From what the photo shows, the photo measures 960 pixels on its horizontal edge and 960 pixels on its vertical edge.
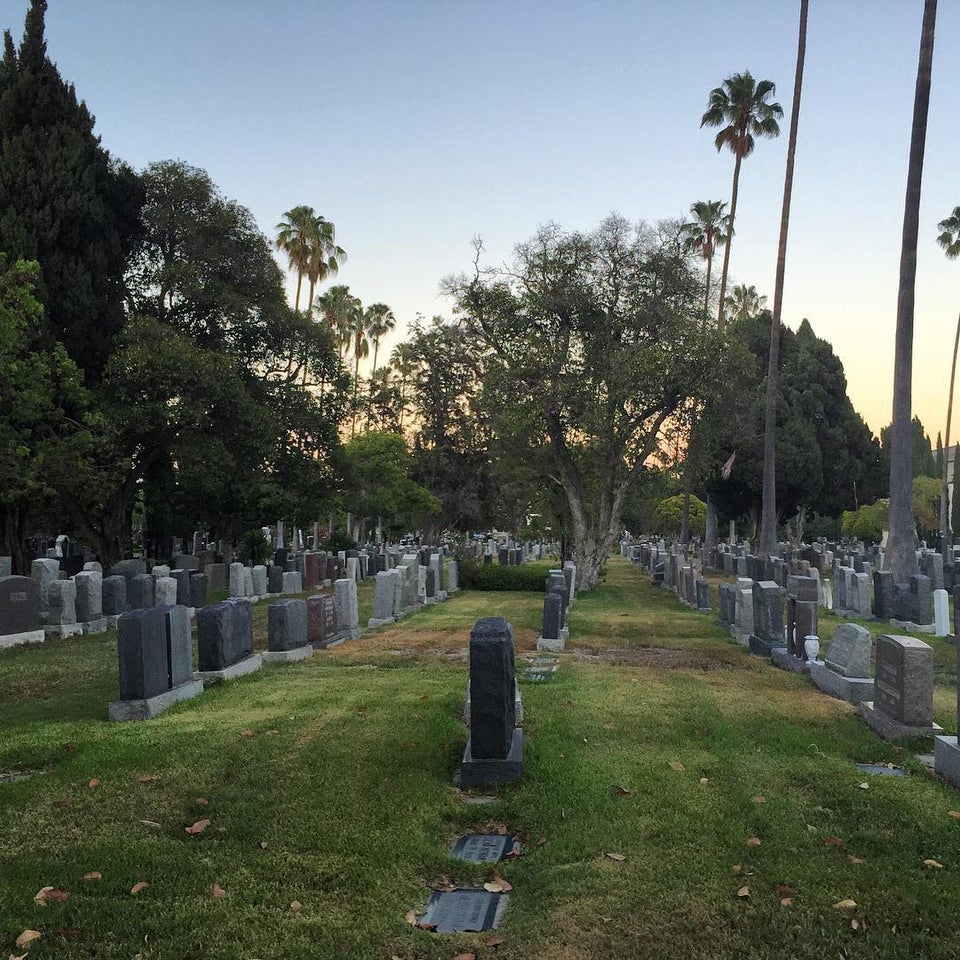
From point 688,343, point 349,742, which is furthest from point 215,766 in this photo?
point 688,343

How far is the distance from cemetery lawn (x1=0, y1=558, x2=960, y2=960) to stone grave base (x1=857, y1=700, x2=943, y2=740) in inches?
9.5

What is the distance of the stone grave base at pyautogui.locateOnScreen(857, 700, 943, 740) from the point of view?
8617 millimetres

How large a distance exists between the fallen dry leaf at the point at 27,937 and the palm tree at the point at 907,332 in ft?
73.4

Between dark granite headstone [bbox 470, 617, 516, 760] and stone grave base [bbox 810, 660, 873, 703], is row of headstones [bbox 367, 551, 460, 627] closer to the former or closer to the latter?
stone grave base [bbox 810, 660, 873, 703]

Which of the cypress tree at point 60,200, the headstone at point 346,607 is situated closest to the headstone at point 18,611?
the headstone at point 346,607

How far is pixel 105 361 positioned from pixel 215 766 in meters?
23.1

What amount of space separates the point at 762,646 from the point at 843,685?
176 inches

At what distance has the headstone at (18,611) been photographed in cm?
1568

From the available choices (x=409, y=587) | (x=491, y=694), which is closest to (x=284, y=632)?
(x=491, y=694)

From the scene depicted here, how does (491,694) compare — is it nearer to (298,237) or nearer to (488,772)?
(488,772)

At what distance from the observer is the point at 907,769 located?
25.0 feet

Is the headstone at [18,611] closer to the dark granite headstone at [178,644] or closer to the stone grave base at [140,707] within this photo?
the dark granite headstone at [178,644]

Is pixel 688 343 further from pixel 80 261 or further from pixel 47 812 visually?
pixel 47 812

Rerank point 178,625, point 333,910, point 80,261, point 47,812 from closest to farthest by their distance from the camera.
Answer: point 333,910
point 47,812
point 178,625
point 80,261
